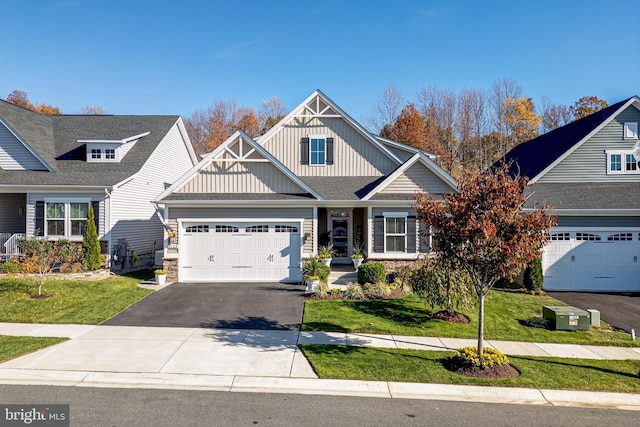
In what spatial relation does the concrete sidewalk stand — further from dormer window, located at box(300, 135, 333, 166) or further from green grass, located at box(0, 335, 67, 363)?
dormer window, located at box(300, 135, 333, 166)

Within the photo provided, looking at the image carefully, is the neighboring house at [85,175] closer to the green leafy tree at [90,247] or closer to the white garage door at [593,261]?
the green leafy tree at [90,247]

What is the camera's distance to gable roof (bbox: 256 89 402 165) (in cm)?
1936

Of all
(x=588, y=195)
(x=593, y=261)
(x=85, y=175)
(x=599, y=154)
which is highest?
(x=599, y=154)

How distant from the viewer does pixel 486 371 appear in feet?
25.6

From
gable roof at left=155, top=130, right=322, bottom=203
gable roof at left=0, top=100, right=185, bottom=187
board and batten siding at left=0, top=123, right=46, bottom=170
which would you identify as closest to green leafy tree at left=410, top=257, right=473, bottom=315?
gable roof at left=155, top=130, right=322, bottom=203

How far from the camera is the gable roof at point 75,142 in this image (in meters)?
17.8

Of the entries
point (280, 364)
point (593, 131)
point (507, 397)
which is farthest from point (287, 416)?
point (593, 131)

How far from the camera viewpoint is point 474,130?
147ft

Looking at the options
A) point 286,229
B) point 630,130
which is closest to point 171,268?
point 286,229

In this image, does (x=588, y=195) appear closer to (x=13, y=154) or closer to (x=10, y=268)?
(x=10, y=268)

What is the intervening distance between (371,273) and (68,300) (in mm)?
10518

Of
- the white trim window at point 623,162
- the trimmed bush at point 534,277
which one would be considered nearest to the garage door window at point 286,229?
the trimmed bush at point 534,277

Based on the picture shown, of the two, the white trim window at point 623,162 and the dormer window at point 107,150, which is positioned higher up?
the dormer window at point 107,150

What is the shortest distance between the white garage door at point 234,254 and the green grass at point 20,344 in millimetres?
6855
